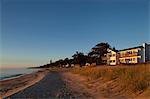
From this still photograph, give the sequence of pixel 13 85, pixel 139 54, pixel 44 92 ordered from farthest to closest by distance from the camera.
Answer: pixel 139 54 → pixel 13 85 → pixel 44 92

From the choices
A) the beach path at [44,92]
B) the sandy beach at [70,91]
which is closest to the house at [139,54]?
the sandy beach at [70,91]

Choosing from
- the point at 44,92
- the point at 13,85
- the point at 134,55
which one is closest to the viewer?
the point at 44,92

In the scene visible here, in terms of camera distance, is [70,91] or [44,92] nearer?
[44,92]

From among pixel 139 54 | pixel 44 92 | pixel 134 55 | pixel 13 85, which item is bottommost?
pixel 13 85

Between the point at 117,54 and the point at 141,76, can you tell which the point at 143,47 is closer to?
the point at 117,54

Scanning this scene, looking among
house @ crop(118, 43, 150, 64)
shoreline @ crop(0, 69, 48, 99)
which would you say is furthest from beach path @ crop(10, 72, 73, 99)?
house @ crop(118, 43, 150, 64)

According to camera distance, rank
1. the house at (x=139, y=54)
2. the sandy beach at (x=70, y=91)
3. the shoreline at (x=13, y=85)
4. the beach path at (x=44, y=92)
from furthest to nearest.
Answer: the house at (x=139, y=54) < the shoreline at (x=13, y=85) < the beach path at (x=44, y=92) < the sandy beach at (x=70, y=91)

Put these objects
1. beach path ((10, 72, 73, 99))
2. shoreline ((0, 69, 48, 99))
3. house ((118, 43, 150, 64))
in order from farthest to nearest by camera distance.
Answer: house ((118, 43, 150, 64))
shoreline ((0, 69, 48, 99))
beach path ((10, 72, 73, 99))

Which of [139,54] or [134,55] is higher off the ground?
[139,54]

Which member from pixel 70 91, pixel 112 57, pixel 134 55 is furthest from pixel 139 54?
pixel 70 91

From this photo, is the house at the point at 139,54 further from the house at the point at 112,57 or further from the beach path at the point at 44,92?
the beach path at the point at 44,92

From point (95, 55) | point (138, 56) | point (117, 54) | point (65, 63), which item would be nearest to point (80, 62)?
point (95, 55)

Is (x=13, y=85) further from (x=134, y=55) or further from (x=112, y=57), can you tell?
(x=112, y=57)

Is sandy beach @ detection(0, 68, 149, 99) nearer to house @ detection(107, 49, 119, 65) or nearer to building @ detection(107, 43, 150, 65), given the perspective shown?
building @ detection(107, 43, 150, 65)
